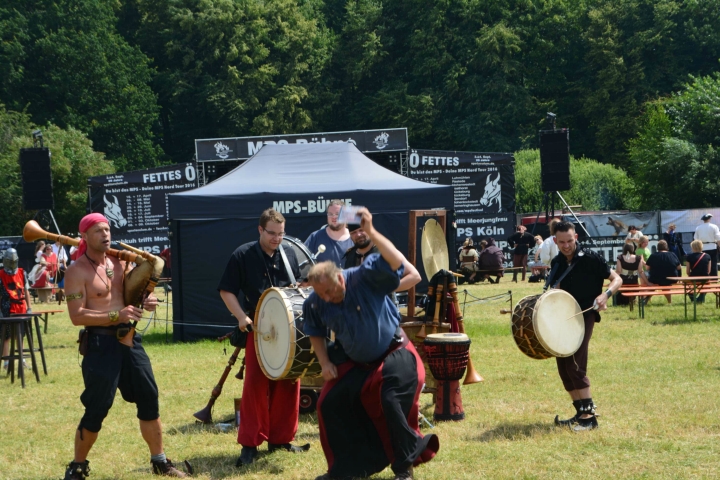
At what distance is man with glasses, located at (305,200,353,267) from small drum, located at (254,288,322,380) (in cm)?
189

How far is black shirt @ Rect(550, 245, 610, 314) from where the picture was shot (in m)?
7.62

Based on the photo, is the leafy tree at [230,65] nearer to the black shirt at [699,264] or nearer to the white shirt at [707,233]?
the white shirt at [707,233]

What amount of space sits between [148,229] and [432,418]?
2212 centimetres

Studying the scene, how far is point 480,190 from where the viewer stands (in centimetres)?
2867

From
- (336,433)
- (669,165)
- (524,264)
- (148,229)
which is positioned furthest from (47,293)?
(669,165)

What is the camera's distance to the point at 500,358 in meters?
11.8

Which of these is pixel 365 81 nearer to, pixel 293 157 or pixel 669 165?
pixel 669 165

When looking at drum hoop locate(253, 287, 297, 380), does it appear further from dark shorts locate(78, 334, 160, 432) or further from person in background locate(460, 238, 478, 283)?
person in background locate(460, 238, 478, 283)

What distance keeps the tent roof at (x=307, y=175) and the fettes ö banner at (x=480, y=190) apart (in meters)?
12.6

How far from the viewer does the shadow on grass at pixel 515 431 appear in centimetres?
743

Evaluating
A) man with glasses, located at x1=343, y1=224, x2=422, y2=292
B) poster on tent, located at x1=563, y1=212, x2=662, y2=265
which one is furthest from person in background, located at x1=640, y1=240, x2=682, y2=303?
poster on tent, located at x1=563, y1=212, x2=662, y2=265

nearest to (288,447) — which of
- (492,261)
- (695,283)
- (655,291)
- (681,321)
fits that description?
(681,321)

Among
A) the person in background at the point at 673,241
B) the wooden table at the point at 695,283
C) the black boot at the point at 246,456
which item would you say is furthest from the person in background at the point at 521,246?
the black boot at the point at 246,456

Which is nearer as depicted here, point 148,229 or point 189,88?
point 148,229
